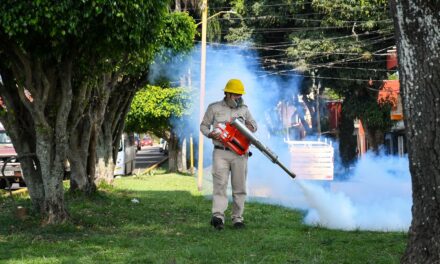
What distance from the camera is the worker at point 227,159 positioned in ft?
30.6

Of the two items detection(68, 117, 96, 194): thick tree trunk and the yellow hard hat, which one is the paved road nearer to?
detection(68, 117, 96, 194): thick tree trunk

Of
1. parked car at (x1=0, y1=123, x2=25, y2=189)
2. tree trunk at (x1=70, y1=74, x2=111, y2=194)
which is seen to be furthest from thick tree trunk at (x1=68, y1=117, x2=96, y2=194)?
parked car at (x1=0, y1=123, x2=25, y2=189)

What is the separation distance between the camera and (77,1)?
789 cm

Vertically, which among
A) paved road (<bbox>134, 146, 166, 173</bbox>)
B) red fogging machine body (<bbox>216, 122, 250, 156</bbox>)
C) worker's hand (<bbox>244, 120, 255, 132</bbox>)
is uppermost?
worker's hand (<bbox>244, 120, 255, 132</bbox>)

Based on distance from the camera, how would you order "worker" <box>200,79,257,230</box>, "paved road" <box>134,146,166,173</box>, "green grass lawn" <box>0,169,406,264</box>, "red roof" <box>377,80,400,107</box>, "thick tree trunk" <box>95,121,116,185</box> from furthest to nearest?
"paved road" <box>134,146,166,173</box>
"red roof" <box>377,80,400,107</box>
"thick tree trunk" <box>95,121,116,185</box>
"worker" <box>200,79,257,230</box>
"green grass lawn" <box>0,169,406,264</box>

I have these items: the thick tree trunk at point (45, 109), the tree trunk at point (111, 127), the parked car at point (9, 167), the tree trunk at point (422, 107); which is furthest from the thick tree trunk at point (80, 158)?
the tree trunk at point (422, 107)

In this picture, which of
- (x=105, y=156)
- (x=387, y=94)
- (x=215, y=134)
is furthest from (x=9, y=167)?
(x=387, y=94)

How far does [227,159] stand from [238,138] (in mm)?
341

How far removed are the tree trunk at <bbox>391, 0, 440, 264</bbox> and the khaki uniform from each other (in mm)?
4608

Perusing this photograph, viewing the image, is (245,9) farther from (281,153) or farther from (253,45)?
(281,153)

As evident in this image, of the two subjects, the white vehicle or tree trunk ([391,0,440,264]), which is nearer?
tree trunk ([391,0,440,264])

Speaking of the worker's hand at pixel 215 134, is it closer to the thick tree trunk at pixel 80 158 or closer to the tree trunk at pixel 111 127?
the thick tree trunk at pixel 80 158

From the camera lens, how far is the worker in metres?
9.34

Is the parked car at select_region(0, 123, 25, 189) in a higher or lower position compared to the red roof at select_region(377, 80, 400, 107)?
lower
